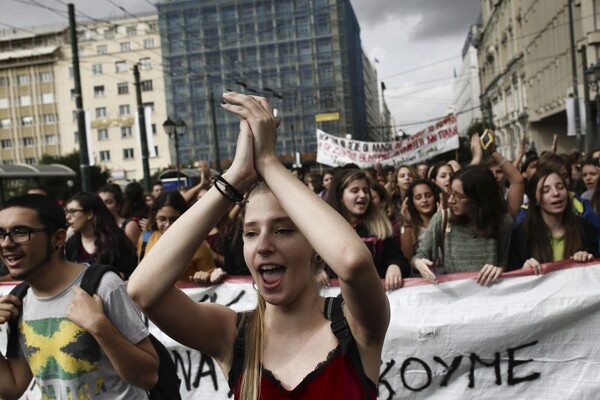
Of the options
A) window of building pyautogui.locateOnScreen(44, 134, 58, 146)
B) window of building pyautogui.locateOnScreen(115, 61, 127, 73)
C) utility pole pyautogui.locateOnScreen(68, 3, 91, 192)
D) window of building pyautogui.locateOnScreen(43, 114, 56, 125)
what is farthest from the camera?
window of building pyautogui.locateOnScreen(44, 134, 58, 146)

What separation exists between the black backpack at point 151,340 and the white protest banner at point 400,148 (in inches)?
460

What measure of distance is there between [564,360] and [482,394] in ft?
1.70

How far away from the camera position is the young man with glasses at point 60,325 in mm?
2467

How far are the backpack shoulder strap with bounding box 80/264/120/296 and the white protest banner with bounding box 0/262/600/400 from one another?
1986 millimetres

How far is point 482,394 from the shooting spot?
3.80m

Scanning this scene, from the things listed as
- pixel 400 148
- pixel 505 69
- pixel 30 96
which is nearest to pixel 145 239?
pixel 400 148

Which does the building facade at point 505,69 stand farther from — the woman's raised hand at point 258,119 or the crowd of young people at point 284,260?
the woman's raised hand at point 258,119

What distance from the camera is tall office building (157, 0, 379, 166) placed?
5819 centimetres

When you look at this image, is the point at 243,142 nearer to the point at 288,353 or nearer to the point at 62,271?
the point at 288,353

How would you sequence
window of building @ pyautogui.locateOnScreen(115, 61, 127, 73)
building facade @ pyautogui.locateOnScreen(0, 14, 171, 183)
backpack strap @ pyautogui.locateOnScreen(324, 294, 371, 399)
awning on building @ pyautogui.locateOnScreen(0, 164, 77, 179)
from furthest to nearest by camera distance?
1. window of building @ pyautogui.locateOnScreen(115, 61, 127, 73)
2. building facade @ pyautogui.locateOnScreen(0, 14, 171, 183)
3. awning on building @ pyautogui.locateOnScreen(0, 164, 77, 179)
4. backpack strap @ pyautogui.locateOnScreen(324, 294, 371, 399)

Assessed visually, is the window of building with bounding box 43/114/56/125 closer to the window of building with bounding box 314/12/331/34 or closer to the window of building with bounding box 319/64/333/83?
the window of building with bounding box 319/64/333/83

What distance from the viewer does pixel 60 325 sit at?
257cm

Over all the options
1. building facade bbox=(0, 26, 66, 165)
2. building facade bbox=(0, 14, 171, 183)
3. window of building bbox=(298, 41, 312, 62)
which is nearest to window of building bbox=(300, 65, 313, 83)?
window of building bbox=(298, 41, 312, 62)

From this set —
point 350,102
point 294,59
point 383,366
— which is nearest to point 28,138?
point 294,59
